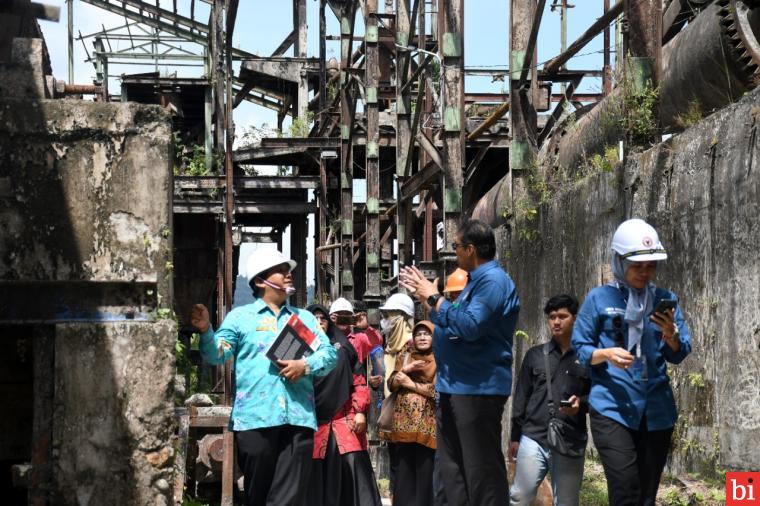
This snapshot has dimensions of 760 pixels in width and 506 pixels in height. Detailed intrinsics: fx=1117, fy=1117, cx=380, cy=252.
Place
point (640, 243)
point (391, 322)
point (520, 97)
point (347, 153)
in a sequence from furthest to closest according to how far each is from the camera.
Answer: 1. point (347, 153)
2. point (520, 97)
3. point (391, 322)
4. point (640, 243)

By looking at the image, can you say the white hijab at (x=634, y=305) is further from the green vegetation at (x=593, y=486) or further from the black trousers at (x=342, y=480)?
the black trousers at (x=342, y=480)

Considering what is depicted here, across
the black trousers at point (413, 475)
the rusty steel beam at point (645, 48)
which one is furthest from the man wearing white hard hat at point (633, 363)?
the rusty steel beam at point (645, 48)

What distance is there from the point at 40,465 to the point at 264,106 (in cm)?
2784

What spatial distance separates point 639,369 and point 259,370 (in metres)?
2.06

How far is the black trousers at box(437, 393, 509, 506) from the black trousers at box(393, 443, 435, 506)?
1.33 metres

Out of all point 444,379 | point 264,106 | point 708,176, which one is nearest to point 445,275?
point 708,176

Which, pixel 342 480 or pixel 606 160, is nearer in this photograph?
pixel 342 480

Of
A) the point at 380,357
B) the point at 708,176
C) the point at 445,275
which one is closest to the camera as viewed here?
the point at 708,176

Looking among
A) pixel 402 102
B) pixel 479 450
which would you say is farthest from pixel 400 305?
pixel 402 102

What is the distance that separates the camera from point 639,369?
5.12m

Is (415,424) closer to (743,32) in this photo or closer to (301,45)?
(743,32)

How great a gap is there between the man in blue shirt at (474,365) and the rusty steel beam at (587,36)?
487 centimetres

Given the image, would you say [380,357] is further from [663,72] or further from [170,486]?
[170,486]

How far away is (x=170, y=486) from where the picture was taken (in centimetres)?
561
